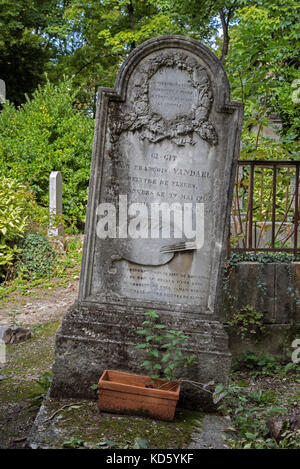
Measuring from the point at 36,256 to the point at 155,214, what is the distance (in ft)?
15.8

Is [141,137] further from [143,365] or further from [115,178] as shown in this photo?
[143,365]

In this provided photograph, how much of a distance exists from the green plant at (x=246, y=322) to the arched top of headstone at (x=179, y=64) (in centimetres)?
204

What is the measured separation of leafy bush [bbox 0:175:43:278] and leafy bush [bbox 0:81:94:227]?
2210 mm

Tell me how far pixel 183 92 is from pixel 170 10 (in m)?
14.0

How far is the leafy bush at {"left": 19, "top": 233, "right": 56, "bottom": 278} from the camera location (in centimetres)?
752

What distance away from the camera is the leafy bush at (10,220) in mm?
7391

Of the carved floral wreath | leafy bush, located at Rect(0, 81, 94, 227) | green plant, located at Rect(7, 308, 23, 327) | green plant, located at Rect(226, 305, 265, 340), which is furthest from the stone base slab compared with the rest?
leafy bush, located at Rect(0, 81, 94, 227)

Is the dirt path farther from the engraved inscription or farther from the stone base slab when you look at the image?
the engraved inscription

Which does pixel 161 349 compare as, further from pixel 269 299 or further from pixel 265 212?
pixel 265 212

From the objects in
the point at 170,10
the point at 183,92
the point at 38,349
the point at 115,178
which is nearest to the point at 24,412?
the point at 38,349

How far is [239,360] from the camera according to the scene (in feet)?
14.5

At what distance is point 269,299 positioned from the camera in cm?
439

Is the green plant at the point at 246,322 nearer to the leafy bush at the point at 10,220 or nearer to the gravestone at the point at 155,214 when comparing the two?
the gravestone at the point at 155,214

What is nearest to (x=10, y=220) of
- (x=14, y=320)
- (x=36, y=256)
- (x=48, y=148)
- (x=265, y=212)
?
(x=36, y=256)
